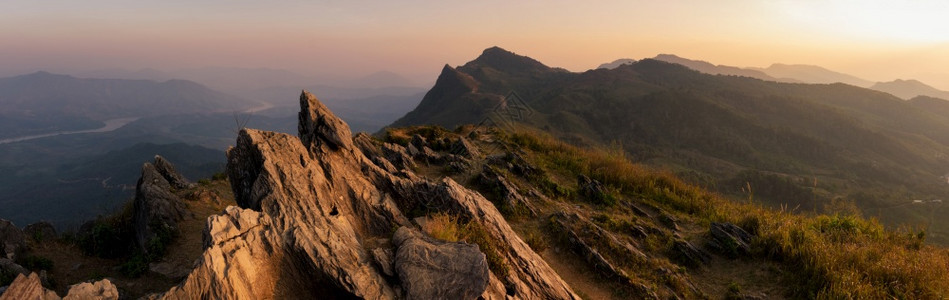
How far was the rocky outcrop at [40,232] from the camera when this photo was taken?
1256cm

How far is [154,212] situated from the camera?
507 inches

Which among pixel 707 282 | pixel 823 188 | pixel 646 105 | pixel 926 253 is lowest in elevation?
pixel 823 188

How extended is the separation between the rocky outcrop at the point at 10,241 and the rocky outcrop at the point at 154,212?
2607mm

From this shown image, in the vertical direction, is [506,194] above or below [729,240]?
above

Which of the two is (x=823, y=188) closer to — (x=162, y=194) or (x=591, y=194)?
(x=591, y=194)

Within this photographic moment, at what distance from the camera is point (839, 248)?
11.6 m

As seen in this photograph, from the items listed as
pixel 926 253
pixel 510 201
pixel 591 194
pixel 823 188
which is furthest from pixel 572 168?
pixel 823 188

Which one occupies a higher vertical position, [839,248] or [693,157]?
[839,248]

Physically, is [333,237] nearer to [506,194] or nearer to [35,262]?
[506,194]

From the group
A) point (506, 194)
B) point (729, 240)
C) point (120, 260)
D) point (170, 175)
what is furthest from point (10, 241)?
point (729, 240)

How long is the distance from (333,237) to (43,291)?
15.9ft

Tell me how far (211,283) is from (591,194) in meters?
15.7

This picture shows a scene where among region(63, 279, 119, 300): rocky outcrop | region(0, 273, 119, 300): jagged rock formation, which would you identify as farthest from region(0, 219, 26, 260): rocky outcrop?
region(63, 279, 119, 300): rocky outcrop

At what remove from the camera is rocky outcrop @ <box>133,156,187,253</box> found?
39.4 feet
